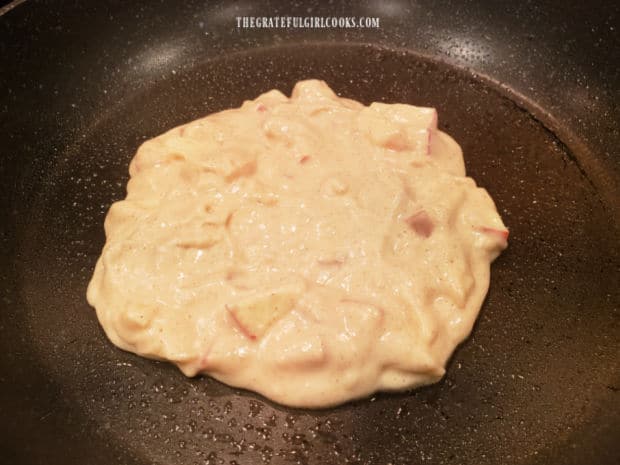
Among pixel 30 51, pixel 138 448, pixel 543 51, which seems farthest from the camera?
pixel 543 51

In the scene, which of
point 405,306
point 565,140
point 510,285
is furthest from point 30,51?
point 565,140

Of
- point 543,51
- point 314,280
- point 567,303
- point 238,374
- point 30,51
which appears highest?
point 30,51

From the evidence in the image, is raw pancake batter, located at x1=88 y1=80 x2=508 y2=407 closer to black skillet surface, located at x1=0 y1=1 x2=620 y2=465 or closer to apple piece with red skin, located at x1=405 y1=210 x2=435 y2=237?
apple piece with red skin, located at x1=405 y1=210 x2=435 y2=237

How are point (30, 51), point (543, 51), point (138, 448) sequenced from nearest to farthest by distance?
point (138, 448)
point (30, 51)
point (543, 51)

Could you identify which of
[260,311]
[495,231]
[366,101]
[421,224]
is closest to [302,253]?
[260,311]

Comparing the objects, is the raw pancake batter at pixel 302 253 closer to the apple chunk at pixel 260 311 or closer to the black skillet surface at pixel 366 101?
the apple chunk at pixel 260 311

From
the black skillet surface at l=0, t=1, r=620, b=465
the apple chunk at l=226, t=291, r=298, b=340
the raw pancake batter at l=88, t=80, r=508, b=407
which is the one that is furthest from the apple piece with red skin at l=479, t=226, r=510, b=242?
the apple chunk at l=226, t=291, r=298, b=340

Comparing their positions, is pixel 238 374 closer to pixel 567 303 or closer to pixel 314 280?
pixel 314 280
